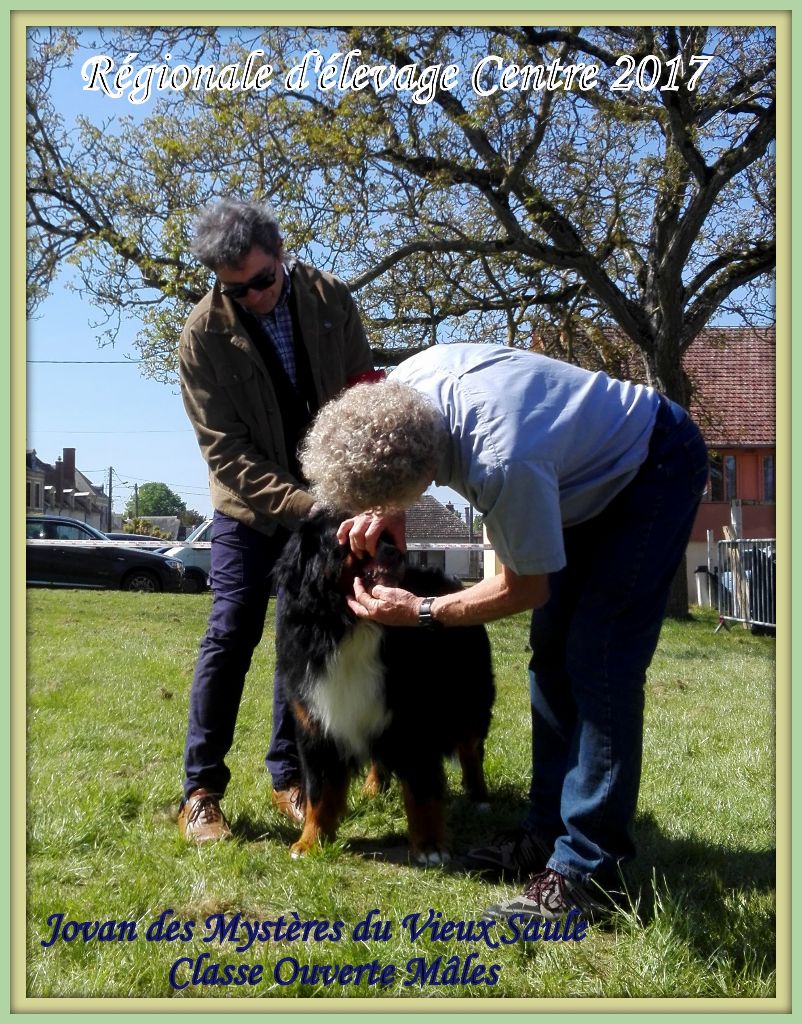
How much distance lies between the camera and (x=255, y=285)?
327 cm

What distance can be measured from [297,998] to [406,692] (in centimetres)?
111

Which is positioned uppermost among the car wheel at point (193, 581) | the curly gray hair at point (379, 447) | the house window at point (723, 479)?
the house window at point (723, 479)

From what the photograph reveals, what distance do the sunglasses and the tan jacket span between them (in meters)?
0.12

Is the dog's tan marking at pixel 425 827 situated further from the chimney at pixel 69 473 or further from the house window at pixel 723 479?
the chimney at pixel 69 473

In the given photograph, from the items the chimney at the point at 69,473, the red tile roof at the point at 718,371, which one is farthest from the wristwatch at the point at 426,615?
the chimney at the point at 69,473

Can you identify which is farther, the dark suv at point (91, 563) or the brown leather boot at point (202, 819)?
the dark suv at point (91, 563)

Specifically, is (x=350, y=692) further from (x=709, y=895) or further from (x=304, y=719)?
(x=709, y=895)

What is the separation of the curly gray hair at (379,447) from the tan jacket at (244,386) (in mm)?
1063

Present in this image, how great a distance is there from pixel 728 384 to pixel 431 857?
1547 cm

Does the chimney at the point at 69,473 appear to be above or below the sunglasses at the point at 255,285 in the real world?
above

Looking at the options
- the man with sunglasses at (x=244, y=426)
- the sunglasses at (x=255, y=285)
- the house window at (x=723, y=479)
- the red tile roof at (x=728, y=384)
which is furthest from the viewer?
the house window at (x=723, y=479)

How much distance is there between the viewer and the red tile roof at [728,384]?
51.4ft

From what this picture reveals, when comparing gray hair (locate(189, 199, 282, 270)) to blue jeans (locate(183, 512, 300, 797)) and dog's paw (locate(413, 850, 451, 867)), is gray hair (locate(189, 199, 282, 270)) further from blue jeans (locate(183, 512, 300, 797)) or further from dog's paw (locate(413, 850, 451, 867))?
dog's paw (locate(413, 850, 451, 867))

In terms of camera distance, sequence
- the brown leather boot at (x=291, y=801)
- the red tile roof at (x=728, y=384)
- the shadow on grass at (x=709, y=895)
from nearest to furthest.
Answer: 1. the shadow on grass at (x=709, y=895)
2. the brown leather boot at (x=291, y=801)
3. the red tile roof at (x=728, y=384)
